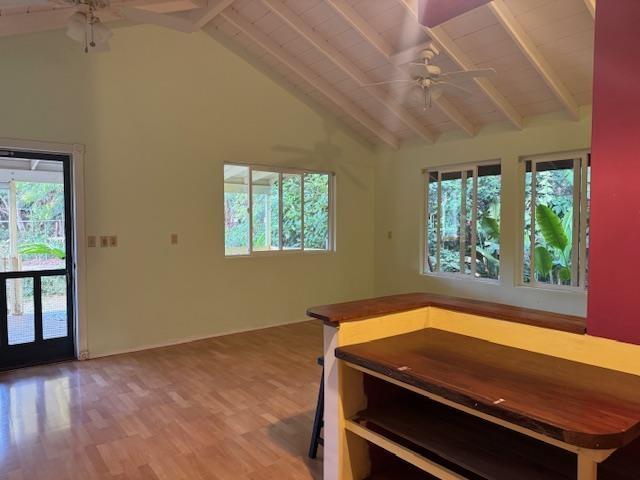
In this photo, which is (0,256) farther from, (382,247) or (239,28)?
(382,247)

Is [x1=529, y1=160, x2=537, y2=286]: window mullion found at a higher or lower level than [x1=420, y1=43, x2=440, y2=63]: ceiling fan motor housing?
lower

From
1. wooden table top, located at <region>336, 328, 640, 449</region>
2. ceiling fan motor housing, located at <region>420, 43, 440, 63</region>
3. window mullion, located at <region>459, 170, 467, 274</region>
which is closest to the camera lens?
wooden table top, located at <region>336, 328, 640, 449</region>

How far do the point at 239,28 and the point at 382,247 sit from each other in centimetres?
359

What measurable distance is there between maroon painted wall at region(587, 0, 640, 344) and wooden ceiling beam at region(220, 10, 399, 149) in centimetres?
394

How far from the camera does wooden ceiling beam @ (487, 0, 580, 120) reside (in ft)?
11.4

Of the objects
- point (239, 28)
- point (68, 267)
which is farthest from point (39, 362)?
point (239, 28)

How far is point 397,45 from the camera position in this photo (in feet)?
14.2

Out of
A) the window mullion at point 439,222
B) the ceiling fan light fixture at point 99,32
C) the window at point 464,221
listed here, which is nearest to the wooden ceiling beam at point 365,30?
the window at point 464,221

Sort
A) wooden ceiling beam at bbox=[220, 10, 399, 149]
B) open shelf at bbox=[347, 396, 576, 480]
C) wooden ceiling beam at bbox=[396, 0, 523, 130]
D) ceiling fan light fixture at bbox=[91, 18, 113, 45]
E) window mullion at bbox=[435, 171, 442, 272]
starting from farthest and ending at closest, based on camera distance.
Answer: window mullion at bbox=[435, 171, 442, 272], wooden ceiling beam at bbox=[220, 10, 399, 149], wooden ceiling beam at bbox=[396, 0, 523, 130], ceiling fan light fixture at bbox=[91, 18, 113, 45], open shelf at bbox=[347, 396, 576, 480]

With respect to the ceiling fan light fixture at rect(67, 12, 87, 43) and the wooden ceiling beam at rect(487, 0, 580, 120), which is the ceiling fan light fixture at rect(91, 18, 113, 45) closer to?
the ceiling fan light fixture at rect(67, 12, 87, 43)

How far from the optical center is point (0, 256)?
4.04 m

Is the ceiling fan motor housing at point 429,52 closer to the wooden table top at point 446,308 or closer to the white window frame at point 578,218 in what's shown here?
the white window frame at point 578,218

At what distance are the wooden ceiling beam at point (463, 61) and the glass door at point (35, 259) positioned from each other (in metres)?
3.55

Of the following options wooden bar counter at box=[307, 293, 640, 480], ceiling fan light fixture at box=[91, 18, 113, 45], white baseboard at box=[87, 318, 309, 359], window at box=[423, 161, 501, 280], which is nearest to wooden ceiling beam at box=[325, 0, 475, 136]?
window at box=[423, 161, 501, 280]
